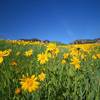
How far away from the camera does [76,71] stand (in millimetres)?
4504

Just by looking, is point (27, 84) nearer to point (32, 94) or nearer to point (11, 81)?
point (32, 94)

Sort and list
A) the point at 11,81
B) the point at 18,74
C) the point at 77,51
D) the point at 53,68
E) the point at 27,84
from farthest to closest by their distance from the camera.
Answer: the point at 77,51 < the point at 53,68 < the point at 18,74 < the point at 11,81 < the point at 27,84

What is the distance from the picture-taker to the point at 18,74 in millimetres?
4020

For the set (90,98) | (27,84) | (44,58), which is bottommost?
(90,98)

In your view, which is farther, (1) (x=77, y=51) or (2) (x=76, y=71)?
(1) (x=77, y=51)

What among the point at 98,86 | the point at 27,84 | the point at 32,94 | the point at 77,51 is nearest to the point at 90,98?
the point at 98,86

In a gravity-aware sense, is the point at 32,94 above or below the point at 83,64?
below

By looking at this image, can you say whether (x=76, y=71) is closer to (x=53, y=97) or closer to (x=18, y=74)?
(x=18, y=74)

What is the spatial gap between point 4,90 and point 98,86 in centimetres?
127

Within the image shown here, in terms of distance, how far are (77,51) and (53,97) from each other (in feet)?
6.84

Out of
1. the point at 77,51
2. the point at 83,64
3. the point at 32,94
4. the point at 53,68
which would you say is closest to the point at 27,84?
the point at 32,94

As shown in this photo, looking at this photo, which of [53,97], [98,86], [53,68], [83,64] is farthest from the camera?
[83,64]

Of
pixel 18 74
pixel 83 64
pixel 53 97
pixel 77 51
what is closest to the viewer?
pixel 53 97

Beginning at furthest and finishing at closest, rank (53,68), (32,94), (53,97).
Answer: (53,68) < (53,97) < (32,94)
